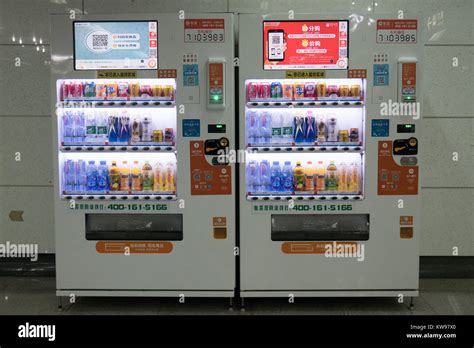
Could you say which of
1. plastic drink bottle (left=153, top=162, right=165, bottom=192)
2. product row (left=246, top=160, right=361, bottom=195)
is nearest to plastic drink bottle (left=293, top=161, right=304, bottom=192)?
product row (left=246, top=160, right=361, bottom=195)

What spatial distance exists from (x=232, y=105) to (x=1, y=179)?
299 centimetres

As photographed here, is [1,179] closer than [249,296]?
No

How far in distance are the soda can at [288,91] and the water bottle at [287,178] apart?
25.7 inches

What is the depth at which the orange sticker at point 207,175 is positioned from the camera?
15.6 feet

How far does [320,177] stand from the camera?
16.2ft

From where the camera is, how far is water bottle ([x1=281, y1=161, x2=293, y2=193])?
4.92m

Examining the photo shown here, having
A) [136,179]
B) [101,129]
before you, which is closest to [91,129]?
[101,129]

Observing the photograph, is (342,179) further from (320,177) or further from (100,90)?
Answer: (100,90)

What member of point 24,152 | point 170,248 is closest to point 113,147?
point 170,248

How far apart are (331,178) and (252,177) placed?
748 mm

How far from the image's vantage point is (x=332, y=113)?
4.95m

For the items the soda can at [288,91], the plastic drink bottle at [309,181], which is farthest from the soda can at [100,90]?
the plastic drink bottle at [309,181]

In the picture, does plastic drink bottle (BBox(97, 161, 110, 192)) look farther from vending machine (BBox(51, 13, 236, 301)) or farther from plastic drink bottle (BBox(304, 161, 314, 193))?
plastic drink bottle (BBox(304, 161, 314, 193))

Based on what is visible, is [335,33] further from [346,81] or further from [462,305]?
[462,305]
